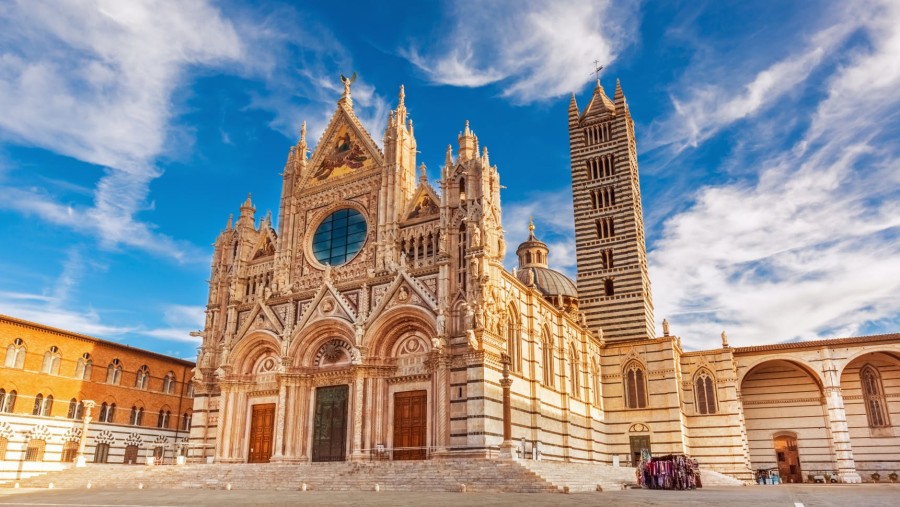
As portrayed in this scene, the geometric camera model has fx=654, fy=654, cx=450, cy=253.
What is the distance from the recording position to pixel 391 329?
96.5 feet

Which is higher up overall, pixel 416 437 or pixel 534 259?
pixel 534 259

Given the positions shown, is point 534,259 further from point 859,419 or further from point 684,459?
point 684,459

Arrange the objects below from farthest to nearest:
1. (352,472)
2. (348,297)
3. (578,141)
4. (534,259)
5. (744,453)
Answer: (534,259) → (578,141) → (744,453) → (348,297) → (352,472)

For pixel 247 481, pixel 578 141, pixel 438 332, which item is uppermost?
pixel 578 141

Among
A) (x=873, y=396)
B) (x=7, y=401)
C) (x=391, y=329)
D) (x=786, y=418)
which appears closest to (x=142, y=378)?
(x=7, y=401)

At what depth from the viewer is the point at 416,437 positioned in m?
27.6

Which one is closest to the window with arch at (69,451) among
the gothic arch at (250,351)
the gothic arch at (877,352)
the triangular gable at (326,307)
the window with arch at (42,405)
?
the window with arch at (42,405)

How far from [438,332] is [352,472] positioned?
641 centimetres

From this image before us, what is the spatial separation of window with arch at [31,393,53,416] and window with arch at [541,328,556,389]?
84.9 ft

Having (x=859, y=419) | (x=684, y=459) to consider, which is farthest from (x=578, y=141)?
(x=684, y=459)

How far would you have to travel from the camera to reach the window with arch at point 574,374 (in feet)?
119

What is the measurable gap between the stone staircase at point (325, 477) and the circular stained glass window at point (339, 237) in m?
11.0

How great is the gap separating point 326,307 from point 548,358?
11.6 m

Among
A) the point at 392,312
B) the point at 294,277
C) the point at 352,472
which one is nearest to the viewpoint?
the point at 352,472
